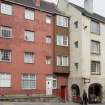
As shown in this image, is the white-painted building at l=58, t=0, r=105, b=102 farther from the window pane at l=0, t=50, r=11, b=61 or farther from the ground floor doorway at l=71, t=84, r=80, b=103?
the window pane at l=0, t=50, r=11, b=61

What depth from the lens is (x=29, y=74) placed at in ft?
160

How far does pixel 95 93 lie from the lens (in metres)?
56.9

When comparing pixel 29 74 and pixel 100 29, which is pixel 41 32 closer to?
pixel 29 74

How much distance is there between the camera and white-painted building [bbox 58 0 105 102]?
52.6 meters

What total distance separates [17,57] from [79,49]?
33.1 feet

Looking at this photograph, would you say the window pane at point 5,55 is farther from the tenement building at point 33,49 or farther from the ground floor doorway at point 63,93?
the ground floor doorway at point 63,93

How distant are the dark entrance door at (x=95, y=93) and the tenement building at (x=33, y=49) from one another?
12.5 ft

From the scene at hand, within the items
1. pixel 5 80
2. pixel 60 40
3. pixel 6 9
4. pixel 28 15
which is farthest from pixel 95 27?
pixel 5 80

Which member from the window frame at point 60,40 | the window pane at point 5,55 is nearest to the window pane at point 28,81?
the window pane at point 5,55

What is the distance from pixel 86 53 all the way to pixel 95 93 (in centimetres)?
752

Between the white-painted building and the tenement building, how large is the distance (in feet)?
3.05

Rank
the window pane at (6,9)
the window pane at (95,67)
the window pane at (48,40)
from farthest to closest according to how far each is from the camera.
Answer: the window pane at (95,67) → the window pane at (48,40) → the window pane at (6,9)

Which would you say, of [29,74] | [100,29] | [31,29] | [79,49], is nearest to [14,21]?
[31,29]

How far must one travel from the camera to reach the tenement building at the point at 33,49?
46.5 meters
